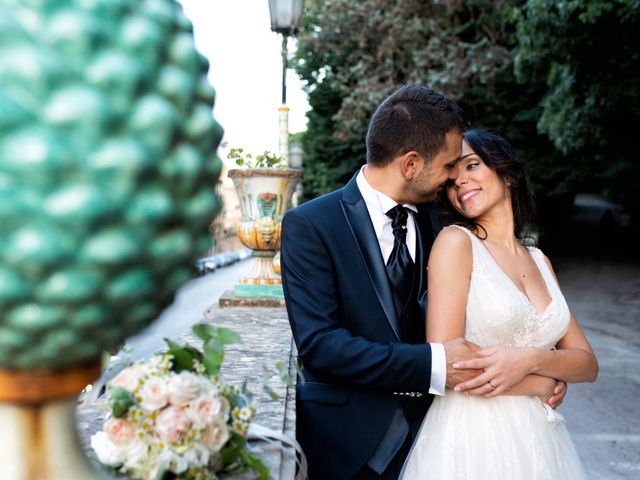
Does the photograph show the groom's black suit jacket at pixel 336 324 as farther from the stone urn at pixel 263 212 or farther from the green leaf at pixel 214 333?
the stone urn at pixel 263 212

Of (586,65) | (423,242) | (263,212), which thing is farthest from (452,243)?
(586,65)

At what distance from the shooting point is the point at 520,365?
2199 millimetres

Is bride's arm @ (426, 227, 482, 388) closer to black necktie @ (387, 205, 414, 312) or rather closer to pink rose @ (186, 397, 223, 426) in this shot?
black necktie @ (387, 205, 414, 312)

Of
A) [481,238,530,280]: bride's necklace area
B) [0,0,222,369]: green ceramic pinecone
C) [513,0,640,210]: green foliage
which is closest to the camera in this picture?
[0,0,222,369]: green ceramic pinecone

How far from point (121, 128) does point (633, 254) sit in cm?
2237

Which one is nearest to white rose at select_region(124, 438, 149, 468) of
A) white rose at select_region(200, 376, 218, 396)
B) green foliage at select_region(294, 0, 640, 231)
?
white rose at select_region(200, 376, 218, 396)

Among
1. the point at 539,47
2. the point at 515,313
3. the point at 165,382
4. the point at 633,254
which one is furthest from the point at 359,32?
the point at 165,382

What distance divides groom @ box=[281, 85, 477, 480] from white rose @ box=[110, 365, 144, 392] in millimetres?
1045

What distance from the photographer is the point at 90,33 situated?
1.97 ft

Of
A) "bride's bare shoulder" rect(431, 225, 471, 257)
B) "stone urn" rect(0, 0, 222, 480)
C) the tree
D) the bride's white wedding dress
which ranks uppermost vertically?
the tree

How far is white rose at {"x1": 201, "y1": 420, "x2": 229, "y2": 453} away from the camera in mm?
1089

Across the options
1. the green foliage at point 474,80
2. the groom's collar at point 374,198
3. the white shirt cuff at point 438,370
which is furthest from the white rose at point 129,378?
the green foliage at point 474,80

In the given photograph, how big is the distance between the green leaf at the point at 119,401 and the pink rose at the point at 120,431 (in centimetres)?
1

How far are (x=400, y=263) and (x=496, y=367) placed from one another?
488mm
